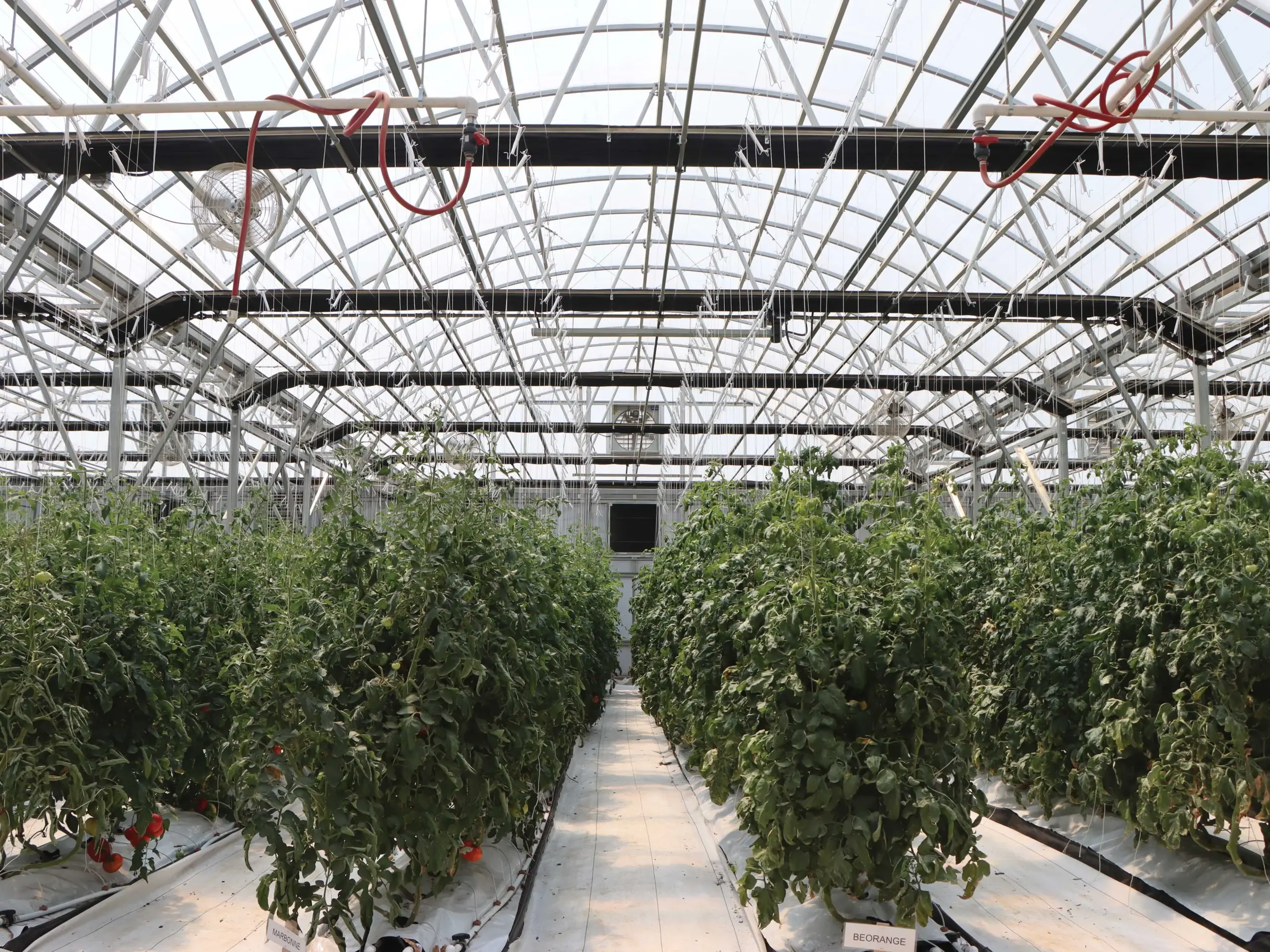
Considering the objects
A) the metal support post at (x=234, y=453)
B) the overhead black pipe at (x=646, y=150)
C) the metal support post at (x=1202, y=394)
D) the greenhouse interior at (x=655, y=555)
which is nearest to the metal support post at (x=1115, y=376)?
the greenhouse interior at (x=655, y=555)

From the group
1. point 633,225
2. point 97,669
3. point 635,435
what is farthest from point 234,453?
point 97,669

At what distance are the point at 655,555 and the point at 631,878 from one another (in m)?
5.50

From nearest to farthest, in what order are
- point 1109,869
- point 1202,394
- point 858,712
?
1. point 858,712
2. point 1109,869
3. point 1202,394

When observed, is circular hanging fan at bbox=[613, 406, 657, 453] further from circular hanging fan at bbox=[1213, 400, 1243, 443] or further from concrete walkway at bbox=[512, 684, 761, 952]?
concrete walkway at bbox=[512, 684, 761, 952]

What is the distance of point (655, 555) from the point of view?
35.6ft

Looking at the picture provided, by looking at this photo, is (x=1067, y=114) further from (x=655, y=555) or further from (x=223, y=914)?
(x=655, y=555)

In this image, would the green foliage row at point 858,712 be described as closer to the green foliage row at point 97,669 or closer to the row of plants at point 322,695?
the row of plants at point 322,695

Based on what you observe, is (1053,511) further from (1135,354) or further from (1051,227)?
(1135,354)

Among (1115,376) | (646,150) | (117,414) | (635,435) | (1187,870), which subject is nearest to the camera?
(1187,870)

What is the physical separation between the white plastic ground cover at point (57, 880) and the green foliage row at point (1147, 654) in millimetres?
4711

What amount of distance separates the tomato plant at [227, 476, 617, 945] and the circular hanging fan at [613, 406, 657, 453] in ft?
45.1

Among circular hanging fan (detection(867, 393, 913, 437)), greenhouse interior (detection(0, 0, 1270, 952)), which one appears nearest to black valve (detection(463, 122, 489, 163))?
greenhouse interior (detection(0, 0, 1270, 952))

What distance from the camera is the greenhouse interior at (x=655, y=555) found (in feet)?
13.0

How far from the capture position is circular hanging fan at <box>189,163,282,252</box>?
5.57 m
